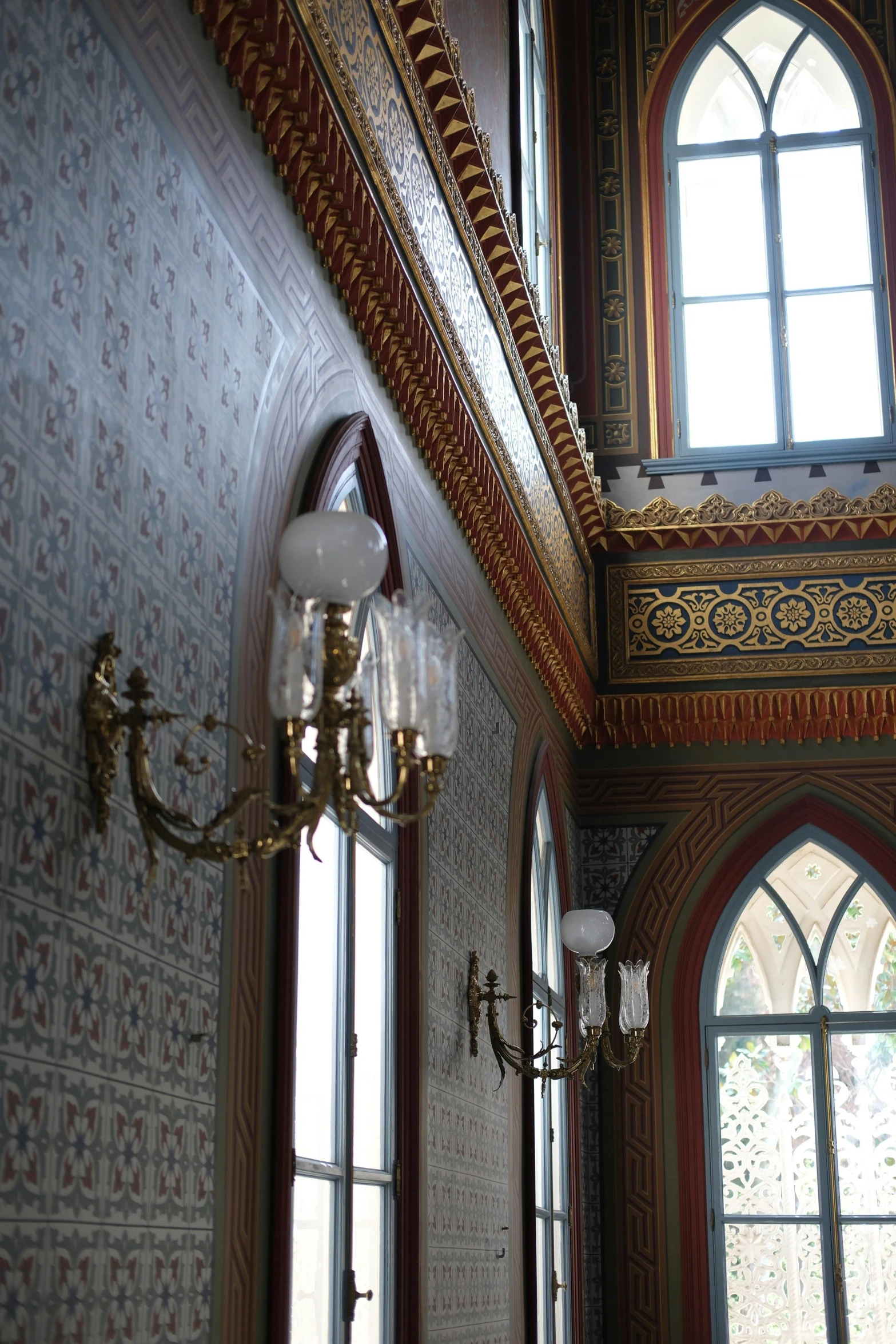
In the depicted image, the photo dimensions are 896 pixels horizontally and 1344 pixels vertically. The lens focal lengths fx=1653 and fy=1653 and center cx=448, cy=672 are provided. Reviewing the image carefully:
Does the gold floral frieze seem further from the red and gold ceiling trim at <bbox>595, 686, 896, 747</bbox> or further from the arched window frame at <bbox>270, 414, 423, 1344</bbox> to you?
the arched window frame at <bbox>270, 414, 423, 1344</bbox>

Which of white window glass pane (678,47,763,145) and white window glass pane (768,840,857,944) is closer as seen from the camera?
white window glass pane (768,840,857,944)

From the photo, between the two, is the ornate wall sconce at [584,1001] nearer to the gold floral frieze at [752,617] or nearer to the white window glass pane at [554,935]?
the white window glass pane at [554,935]

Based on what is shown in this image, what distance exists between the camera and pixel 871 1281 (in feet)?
25.1

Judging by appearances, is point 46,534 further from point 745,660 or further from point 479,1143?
point 745,660

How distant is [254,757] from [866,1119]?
6362 mm

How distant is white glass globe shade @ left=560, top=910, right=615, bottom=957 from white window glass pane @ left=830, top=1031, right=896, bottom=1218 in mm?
2757

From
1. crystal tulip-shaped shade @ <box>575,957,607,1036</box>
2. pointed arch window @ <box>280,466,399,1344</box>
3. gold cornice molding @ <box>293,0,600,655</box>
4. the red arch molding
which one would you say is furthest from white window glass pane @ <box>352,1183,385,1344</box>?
the red arch molding

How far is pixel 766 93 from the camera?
31.0ft

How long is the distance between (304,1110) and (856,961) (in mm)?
5218

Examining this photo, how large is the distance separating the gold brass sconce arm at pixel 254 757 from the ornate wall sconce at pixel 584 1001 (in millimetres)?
2813

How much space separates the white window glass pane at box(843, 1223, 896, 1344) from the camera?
7590mm

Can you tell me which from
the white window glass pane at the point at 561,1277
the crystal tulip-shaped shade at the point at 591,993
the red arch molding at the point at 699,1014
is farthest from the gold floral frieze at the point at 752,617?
the crystal tulip-shaped shade at the point at 591,993

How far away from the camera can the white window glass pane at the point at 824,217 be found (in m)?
9.09

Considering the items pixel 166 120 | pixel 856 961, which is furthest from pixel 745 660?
pixel 166 120
